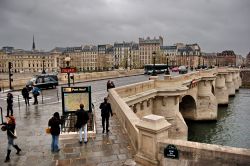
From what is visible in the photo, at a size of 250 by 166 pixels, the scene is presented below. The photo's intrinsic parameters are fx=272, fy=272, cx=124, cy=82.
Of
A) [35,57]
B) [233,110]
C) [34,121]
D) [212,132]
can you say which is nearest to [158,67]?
[233,110]

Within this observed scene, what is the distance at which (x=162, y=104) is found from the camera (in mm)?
25141

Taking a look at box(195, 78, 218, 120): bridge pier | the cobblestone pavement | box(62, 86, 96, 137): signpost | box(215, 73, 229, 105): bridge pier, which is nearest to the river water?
box(195, 78, 218, 120): bridge pier

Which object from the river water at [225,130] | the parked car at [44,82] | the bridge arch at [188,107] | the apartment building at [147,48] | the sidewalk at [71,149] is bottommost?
the river water at [225,130]

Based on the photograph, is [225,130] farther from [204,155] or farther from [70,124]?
[204,155]

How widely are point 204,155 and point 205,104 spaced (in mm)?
31570

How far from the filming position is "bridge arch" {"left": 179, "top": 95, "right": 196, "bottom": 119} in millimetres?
36375

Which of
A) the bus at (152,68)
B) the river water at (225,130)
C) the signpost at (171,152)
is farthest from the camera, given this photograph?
the bus at (152,68)

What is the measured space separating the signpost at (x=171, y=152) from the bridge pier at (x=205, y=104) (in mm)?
30207

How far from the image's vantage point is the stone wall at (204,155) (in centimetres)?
595

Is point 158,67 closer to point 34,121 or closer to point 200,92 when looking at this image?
point 200,92

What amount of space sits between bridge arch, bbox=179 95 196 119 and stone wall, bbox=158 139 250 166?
1168 inches

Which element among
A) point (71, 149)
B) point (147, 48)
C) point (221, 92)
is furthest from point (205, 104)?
point (147, 48)

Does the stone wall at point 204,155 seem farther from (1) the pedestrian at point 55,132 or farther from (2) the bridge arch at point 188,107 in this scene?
(2) the bridge arch at point 188,107

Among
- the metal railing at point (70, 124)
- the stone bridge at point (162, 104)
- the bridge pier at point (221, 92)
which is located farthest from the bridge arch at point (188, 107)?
the metal railing at point (70, 124)
